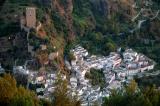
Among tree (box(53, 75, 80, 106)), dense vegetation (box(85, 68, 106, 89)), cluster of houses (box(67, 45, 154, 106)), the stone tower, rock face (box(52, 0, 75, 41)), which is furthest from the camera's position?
rock face (box(52, 0, 75, 41))

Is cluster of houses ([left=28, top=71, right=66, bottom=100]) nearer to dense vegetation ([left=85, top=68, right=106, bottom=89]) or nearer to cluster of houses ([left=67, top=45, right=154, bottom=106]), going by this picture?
cluster of houses ([left=67, top=45, right=154, bottom=106])

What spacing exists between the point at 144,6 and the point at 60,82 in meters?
36.0

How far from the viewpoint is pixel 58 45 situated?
44.1 m

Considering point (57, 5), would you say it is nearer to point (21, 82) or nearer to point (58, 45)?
point (58, 45)

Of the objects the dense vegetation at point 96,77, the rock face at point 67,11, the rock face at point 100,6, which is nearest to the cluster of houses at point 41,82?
the dense vegetation at point 96,77

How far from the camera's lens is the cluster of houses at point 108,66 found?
40.2 meters

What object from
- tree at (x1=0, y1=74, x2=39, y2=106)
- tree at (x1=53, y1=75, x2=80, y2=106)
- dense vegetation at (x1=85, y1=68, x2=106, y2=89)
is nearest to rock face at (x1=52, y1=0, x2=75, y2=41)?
dense vegetation at (x1=85, y1=68, x2=106, y2=89)

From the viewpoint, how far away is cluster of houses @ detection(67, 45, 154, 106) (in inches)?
1583

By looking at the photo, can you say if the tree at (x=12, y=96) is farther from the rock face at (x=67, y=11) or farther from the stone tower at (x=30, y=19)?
the rock face at (x=67, y=11)

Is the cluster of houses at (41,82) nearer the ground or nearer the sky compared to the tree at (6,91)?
nearer the ground

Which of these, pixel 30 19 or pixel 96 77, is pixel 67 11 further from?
pixel 96 77

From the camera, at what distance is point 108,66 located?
4544cm

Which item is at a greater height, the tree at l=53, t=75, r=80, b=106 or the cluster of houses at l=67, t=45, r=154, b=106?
the tree at l=53, t=75, r=80, b=106

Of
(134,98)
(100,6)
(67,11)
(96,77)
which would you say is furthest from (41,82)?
(100,6)
